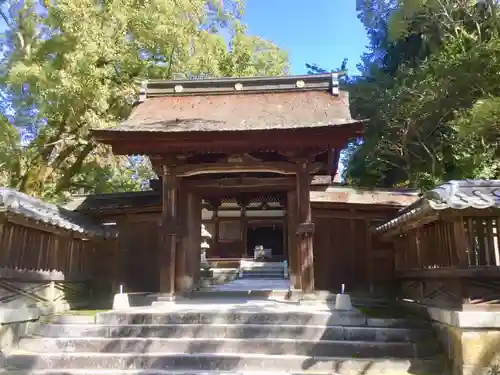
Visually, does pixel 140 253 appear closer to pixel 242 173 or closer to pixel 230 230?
pixel 242 173

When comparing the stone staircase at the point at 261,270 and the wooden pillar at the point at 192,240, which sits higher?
the wooden pillar at the point at 192,240

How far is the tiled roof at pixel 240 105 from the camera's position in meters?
9.61

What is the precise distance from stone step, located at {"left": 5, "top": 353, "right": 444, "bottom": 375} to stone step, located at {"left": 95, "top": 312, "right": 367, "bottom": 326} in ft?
2.77

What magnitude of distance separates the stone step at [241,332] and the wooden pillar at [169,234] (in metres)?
2.08

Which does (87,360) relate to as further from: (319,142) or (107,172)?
(107,172)

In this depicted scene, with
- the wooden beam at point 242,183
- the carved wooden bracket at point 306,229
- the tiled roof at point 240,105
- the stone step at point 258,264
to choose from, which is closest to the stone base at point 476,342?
the carved wooden bracket at point 306,229

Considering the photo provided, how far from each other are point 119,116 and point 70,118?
1.61 metres

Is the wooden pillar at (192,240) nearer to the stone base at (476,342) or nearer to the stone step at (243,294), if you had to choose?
the stone step at (243,294)

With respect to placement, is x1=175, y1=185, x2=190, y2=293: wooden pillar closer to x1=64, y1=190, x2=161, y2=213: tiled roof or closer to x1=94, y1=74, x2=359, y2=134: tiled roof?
x1=64, y1=190, x2=161, y2=213: tiled roof

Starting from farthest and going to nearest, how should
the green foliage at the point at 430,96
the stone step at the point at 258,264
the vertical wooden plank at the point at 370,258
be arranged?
the stone step at the point at 258,264 → the green foliage at the point at 430,96 → the vertical wooden plank at the point at 370,258

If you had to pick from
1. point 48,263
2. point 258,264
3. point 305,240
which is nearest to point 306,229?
point 305,240

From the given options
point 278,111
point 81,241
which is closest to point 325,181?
point 278,111

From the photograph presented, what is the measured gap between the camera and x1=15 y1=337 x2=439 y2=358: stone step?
664 cm

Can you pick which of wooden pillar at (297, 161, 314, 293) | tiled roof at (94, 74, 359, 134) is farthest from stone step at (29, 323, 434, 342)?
tiled roof at (94, 74, 359, 134)
